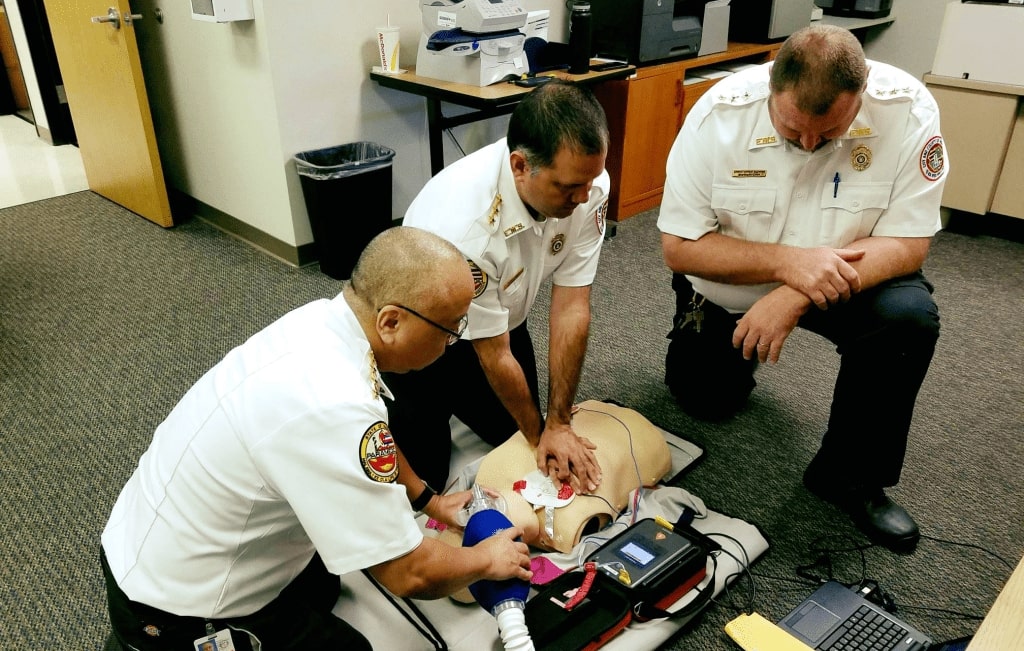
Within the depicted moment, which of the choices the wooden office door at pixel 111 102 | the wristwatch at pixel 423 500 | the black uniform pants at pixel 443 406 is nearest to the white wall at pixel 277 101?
the wooden office door at pixel 111 102

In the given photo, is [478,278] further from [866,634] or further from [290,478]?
[866,634]

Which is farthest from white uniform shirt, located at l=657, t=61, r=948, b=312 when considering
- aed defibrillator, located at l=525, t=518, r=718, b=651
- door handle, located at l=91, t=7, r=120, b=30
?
door handle, located at l=91, t=7, r=120, b=30

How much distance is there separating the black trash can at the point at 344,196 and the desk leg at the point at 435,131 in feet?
0.53

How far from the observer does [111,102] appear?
336 cm

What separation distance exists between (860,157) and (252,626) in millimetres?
1544

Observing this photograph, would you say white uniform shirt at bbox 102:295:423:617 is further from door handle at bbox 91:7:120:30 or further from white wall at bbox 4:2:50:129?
white wall at bbox 4:2:50:129

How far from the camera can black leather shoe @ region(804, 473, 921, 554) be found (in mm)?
1718

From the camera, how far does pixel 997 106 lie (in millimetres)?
3086

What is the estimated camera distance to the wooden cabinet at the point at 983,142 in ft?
10.1

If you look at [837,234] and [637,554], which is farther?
[837,234]

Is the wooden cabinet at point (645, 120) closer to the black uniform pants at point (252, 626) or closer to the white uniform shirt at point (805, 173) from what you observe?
the white uniform shirt at point (805, 173)

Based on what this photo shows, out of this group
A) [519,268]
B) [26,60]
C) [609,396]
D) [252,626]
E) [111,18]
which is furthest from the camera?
[26,60]

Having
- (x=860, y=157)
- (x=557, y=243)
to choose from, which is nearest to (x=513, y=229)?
(x=557, y=243)

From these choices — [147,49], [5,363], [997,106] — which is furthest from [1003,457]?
[147,49]
